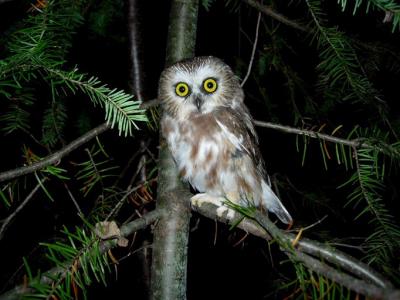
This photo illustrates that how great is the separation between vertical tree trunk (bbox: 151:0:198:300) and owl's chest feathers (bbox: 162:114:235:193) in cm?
28

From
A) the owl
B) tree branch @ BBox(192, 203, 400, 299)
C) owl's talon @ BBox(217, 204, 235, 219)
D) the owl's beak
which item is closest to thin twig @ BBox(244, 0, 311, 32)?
the owl

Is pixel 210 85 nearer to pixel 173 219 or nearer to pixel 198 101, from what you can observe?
pixel 198 101

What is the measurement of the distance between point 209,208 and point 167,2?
2.87 meters

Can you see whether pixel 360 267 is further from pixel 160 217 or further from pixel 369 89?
pixel 369 89

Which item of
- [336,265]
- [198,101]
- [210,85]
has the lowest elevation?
[336,265]

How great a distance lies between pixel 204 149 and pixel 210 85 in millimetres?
597

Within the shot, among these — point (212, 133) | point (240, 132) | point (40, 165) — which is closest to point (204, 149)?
point (212, 133)

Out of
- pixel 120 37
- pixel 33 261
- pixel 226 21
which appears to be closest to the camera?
pixel 33 261

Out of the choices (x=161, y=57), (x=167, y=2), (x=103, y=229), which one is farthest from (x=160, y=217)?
(x=167, y=2)

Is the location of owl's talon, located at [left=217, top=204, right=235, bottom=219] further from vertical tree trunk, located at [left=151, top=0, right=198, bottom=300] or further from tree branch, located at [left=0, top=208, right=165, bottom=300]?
tree branch, located at [left=0, top=208, right=165, bottom=300]

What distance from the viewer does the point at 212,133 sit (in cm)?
260

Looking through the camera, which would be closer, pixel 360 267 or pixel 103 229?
pixel 360 267

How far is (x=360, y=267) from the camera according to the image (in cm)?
106

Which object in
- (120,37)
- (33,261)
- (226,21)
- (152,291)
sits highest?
(226,21)
